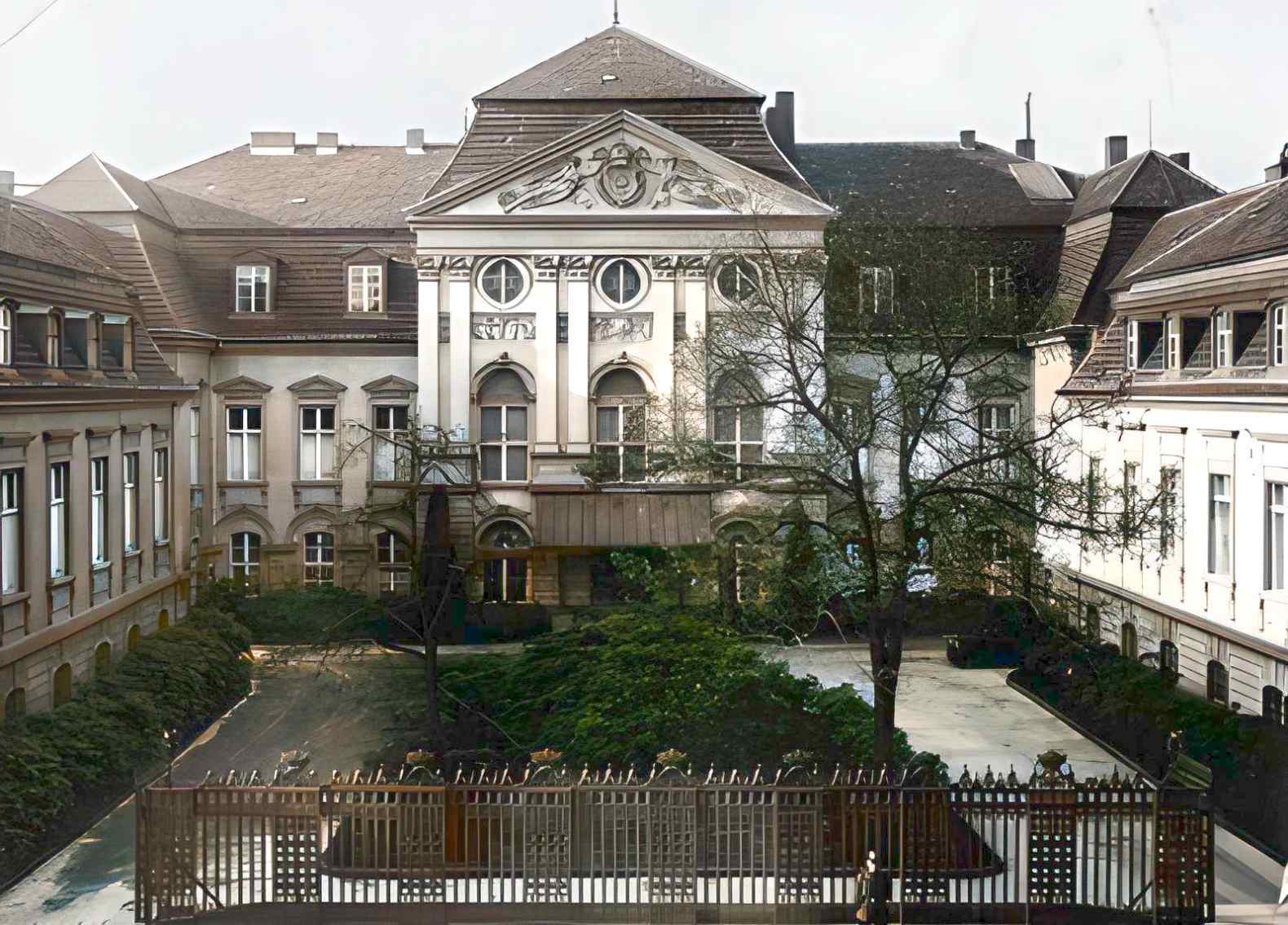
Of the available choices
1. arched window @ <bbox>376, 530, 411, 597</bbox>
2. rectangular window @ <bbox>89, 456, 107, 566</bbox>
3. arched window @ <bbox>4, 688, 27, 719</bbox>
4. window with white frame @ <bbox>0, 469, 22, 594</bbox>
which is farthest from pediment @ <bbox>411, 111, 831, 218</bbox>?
arched window @ <bbox>4, 688, 27, 719</bbox>

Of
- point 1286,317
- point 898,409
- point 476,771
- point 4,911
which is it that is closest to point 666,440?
point 898,409

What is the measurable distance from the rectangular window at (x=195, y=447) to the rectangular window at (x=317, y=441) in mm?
1783

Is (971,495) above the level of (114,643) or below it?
above

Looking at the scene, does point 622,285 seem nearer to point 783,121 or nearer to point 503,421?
point 503,421

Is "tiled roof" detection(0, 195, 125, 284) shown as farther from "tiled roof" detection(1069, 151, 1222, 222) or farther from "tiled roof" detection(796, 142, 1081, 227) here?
"tiled roof" detection(1069, 151, 1222, 222)

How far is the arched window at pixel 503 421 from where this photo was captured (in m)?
25.6

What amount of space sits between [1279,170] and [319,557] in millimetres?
16348

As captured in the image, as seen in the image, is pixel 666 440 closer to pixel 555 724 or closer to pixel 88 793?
pixel 555 724

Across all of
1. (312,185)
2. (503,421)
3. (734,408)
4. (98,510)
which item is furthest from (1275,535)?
(312,185)

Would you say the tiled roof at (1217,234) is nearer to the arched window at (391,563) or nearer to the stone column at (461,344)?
the stone column at (461,344)

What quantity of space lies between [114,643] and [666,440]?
295 inches

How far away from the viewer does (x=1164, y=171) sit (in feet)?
75.8

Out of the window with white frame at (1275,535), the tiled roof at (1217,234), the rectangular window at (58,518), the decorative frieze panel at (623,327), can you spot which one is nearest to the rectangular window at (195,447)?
the decorative frieze panel at (623,327)

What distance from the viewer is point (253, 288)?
2589cm
